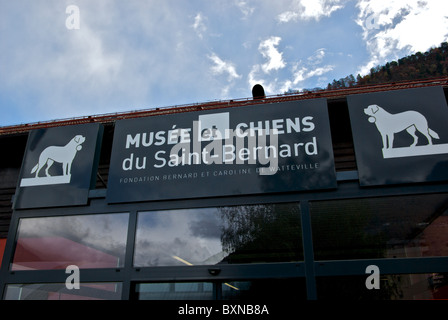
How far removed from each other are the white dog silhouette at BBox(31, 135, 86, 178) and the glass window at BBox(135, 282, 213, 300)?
8.08 feet

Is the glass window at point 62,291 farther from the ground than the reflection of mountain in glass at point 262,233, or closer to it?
closer to it

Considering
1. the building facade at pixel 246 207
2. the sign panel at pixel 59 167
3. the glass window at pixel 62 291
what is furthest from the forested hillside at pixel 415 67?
the glass window at pixel 62 291

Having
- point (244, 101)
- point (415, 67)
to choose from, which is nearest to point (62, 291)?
point (244, 101)

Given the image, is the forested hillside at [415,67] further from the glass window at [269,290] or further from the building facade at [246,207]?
the glass window at [269,290]

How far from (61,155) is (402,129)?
→ 18.1ft

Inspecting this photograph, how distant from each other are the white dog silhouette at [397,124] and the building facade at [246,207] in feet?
0.06

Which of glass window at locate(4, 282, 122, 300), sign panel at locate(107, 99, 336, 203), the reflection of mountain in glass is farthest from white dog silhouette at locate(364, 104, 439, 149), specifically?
glass window at locate(4, 282, 122, 300)

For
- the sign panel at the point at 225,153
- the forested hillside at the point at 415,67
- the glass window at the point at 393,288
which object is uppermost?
the forested hillside at the point at 415,67

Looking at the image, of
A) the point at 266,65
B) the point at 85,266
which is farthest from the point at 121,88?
the point at 85,266

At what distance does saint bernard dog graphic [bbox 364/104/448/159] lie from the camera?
16.0 feet

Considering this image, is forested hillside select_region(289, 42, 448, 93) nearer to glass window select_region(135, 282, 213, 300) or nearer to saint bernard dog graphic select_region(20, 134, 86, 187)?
saint bernard dog graphic select_region(20, 134, 86, 187)

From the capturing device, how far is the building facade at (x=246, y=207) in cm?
459

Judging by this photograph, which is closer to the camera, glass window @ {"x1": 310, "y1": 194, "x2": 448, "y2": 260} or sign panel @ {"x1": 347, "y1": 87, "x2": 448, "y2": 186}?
glass window @ {"x1": 310, "y1": 194, "x2": 448, "y2": 260}

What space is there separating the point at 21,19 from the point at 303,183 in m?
7.41
